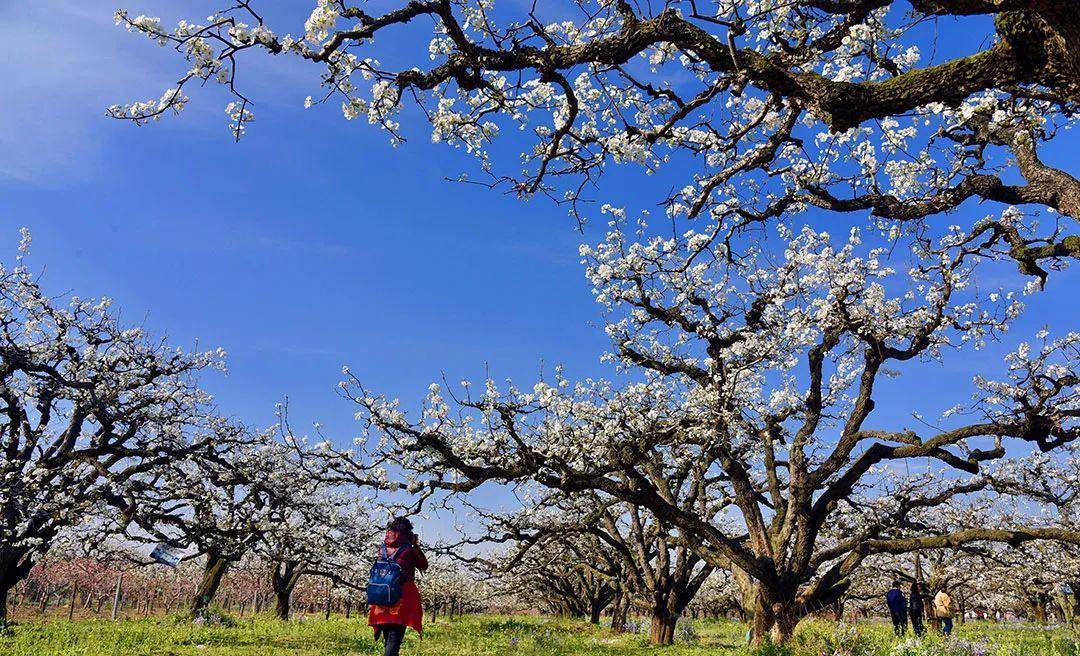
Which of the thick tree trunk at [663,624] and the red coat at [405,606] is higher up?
the red coat at [405,606]

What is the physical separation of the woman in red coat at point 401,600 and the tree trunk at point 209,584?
18.0 metres

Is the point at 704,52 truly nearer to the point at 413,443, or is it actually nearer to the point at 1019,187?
the point at 1019,187

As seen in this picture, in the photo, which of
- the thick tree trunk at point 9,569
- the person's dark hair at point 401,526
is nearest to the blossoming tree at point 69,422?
the thick tree trunk at point 9,569

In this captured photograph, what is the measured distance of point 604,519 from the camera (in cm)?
2102

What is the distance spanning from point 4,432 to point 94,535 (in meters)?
3.69

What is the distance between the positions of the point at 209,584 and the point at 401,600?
21.2 metres

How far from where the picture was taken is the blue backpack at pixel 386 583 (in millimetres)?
8148

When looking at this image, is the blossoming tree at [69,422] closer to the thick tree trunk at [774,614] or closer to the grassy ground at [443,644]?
the grassy ground at [443,644]

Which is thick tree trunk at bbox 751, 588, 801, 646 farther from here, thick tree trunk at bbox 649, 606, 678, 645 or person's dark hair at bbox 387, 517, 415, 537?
person's dark hair at bbox 387, 517, 415, 537

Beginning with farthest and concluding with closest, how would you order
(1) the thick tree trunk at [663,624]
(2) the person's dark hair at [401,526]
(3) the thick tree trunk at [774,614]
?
(1) the thick tree trunk at [663,624], (3) the thick tree trunk at [774,614], (2) the person's dark hair at [401,526]

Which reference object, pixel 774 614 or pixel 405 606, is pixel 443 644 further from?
pixel 405 606

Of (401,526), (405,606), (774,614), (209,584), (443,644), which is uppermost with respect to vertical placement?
(401,526)

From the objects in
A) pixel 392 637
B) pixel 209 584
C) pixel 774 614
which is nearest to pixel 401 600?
pixel 392 637

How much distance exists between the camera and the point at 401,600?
27.1 ft
